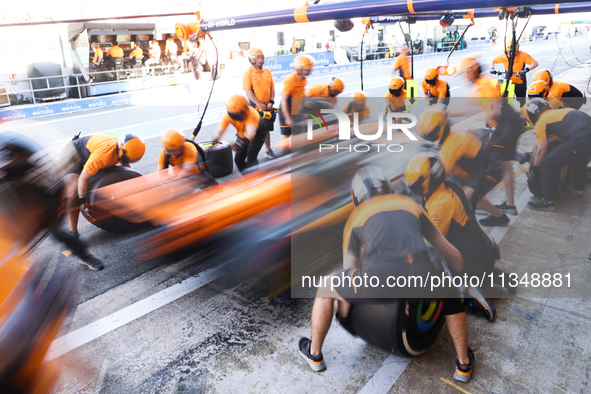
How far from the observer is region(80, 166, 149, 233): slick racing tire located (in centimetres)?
402

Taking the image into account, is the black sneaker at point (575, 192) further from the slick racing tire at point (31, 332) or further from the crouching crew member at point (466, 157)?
the slick racing tire at point (31, 332)

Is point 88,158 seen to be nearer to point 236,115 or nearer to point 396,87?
point 236,115

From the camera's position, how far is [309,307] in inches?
126

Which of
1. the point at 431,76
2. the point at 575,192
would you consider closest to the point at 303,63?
the point at 431,76

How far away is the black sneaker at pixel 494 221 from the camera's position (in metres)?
4.39

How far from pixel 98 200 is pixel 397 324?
10.2 ft

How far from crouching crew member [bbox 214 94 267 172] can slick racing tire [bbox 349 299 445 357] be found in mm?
3622

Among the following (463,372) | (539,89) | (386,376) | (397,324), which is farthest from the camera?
(539,89)

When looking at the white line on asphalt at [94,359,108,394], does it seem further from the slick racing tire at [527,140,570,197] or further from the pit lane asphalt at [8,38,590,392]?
the slick racing tire at [527,140,570,197]

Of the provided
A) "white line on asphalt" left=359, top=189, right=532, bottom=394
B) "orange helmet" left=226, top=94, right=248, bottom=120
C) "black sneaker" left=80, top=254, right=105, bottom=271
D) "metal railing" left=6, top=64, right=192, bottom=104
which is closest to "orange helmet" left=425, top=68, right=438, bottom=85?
"orange helmet" left=226, top=94, right=248, bottom=120

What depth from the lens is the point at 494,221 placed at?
14.5 ft

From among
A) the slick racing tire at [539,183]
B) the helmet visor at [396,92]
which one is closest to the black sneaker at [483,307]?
the slick racing tire at [539,183]

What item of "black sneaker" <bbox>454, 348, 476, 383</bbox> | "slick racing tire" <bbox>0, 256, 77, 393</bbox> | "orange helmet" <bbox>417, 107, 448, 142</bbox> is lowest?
"black sneaker" <bbox>454, 348, 476, 383</bbox>

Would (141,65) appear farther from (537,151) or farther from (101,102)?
(537,151)
